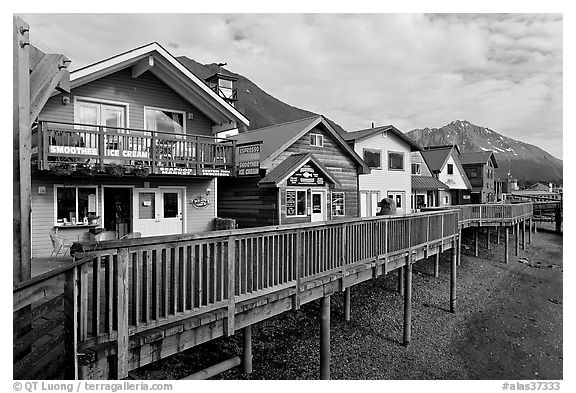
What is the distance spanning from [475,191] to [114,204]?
37527 millimetres

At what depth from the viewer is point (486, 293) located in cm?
1798

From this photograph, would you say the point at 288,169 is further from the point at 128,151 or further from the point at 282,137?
the point at 128,151

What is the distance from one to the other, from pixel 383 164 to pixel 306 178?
924 centimetres

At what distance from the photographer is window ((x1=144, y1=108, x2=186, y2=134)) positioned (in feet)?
39.3

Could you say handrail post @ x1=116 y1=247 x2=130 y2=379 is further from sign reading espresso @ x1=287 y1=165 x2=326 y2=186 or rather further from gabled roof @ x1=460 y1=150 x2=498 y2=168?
gabled roof @ x1=460 y1=150 x2=498 y2=168

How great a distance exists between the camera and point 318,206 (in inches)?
651

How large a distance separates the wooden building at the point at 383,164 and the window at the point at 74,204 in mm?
14160

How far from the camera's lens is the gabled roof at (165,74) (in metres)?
10.3

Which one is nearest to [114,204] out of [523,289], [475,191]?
[523,289]

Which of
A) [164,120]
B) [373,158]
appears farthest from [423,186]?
[164,120]

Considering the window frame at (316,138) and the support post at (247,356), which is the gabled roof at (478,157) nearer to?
the window frame at (316,138)

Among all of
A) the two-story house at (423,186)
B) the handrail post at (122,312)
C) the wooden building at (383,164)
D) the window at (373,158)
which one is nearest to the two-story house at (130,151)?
the handrail post at (122,312)

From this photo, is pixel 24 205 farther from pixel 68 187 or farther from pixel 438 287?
pixel 438 287

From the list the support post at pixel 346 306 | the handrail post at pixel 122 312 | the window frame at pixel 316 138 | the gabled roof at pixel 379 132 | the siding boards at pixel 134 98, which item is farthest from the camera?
the gabled roof at pixel 379 132
